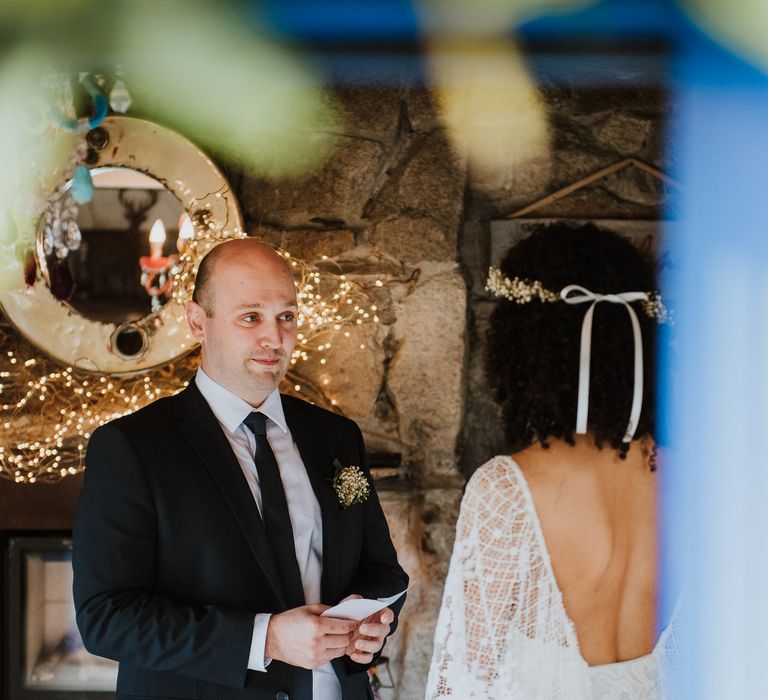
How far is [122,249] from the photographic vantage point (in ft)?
Result: 9.68

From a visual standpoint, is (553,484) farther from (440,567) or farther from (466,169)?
(466,169)

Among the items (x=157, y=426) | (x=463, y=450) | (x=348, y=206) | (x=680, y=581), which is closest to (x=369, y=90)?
(x=348, y=206)

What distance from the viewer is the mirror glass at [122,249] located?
2857mm

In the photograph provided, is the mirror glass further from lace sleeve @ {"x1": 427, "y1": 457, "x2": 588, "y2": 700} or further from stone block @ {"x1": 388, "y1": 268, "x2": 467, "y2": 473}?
lace sleeve @ {"x1": 427, "y1": 457, "x2": 588, "y2": 700}

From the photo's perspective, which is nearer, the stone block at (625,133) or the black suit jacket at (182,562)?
the black suit jacket at (182,562)

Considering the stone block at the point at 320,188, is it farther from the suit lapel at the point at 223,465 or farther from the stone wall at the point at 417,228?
the suit lapel at the point at 223,465

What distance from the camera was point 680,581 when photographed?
2.26 meters

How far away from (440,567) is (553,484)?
86 centimetres

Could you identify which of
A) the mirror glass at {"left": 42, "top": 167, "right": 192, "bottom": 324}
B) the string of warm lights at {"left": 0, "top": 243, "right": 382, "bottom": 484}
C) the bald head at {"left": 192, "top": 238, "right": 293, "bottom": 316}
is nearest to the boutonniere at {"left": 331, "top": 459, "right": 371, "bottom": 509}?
the bald head at {"left": 192, "top": 238, "right": 293, "bottom": 316}

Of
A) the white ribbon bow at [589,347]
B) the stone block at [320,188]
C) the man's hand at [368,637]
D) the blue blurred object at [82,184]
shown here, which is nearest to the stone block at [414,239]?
the stone block at [320,188]

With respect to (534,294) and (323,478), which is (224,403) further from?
(534,294)

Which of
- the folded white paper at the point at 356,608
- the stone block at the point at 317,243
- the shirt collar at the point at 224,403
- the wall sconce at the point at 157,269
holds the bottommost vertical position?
the folded white paper at the point at 356,608

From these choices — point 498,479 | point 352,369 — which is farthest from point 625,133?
point 498,479

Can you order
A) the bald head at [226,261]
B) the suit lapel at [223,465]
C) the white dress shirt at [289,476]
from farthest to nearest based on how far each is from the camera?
1. the bald head at [226,261]
2. the white dress shirt at [289,476]
3. the suit lapel at [223,465]
